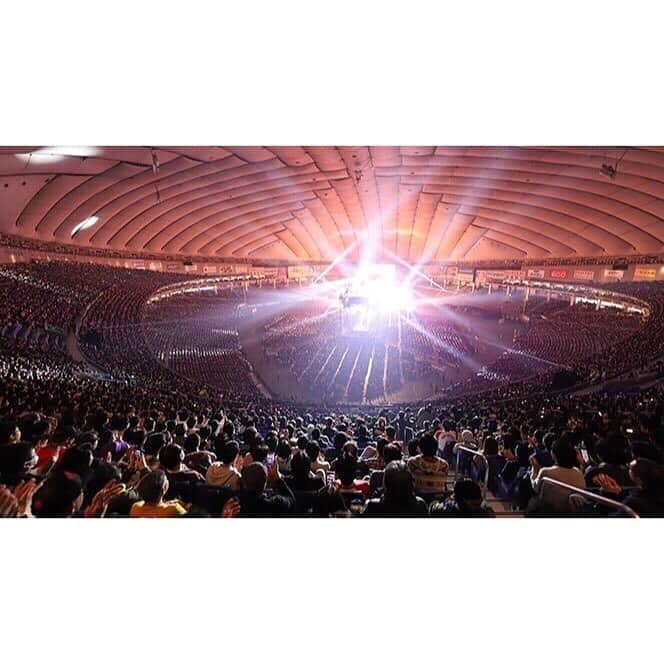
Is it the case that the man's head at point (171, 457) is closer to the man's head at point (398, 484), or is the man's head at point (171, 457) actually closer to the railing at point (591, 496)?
the man's head at point (398, 484)

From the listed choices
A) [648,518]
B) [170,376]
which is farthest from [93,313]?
[648,518]

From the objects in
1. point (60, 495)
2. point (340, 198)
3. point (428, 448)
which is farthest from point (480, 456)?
point (340, 198)

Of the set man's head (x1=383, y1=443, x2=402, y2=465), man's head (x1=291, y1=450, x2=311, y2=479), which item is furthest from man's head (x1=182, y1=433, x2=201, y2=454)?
man's head (x1=383, y1=443, x2=402, y2=465)

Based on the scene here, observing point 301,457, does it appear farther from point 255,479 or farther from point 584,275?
point 584,275

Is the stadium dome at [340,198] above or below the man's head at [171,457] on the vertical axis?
above

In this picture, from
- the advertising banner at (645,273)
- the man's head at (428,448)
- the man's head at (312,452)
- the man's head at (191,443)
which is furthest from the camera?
the advertising banner at (645,273)

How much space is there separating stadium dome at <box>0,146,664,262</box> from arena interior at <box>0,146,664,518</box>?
0.19 meters

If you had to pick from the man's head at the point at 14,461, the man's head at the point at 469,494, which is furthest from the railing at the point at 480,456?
the man's head at the point at 14,461

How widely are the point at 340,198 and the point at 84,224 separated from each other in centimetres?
1650

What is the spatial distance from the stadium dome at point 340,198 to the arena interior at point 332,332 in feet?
0.62

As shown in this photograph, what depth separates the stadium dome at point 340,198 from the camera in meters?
20.4

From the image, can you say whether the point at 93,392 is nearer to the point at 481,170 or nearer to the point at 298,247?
the point at 481,170

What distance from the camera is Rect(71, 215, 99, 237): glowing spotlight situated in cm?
2663

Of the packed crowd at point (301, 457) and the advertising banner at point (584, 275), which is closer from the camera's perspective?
the packed crowd at point (301, 457)
